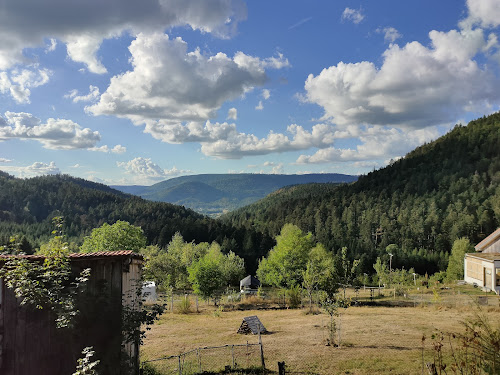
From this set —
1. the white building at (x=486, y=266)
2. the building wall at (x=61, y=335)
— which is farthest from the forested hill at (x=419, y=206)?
the building wall at (x=61, y=335)

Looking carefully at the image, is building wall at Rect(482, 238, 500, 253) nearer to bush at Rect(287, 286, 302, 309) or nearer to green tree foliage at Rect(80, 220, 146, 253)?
bush at Rect(287, 286, 302, 309)

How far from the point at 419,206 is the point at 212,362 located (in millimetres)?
115747

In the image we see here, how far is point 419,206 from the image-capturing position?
379 feet

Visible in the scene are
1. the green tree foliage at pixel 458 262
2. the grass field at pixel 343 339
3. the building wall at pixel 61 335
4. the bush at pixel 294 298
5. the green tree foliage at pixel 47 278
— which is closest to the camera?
the green tree foliage at pixel 47 278

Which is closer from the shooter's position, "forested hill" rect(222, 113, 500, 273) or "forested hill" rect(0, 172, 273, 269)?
"forested hill" rect(222, 113, 500, 273)

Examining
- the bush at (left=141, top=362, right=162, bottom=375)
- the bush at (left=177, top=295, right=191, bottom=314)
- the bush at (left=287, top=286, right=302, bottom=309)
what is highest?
the bush at (left=141, top=362, right=162, bottom=375)

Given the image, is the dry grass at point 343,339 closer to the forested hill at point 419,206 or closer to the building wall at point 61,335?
the building wall at point 61,335

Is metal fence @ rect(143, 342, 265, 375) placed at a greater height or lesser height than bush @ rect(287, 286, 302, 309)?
greater

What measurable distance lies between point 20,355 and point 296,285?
100.0ft

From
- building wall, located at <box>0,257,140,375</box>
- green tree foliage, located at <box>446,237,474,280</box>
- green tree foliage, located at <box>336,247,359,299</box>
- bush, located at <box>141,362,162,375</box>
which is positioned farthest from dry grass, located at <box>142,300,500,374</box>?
green tree foliage, located at <box>446,237,474,280</box>

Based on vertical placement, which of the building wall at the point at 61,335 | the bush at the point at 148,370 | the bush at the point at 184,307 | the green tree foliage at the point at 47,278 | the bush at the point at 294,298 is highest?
the green tree foliage at the point at 47,278

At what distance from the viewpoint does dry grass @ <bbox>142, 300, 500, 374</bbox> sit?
1405cm

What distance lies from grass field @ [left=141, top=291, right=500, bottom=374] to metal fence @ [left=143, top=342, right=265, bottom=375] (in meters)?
0.73

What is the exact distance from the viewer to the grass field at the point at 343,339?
1405 centimetres
